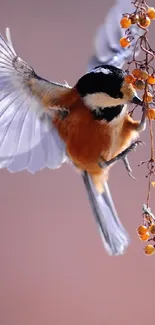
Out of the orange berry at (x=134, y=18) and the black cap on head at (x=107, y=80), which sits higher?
the orange berry at (x=134, y=18)

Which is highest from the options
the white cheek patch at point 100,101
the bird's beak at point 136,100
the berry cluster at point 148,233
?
the white cheek patch at point 100,101

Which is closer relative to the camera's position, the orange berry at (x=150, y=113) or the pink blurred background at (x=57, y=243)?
the orange berry at (x=150, y=113)

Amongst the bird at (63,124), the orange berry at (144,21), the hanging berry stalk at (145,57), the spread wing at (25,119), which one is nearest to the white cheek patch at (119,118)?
the bird at (63,124)

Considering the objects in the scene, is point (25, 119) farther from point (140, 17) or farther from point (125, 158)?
point (140, 17)

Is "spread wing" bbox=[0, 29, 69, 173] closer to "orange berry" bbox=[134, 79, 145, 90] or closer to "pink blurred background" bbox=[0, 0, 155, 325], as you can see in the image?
"orange berry" bbox=[134, 79, 145, 90]

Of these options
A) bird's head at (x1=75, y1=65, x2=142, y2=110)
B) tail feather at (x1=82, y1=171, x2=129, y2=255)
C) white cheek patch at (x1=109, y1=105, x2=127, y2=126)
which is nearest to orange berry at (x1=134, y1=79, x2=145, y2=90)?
bird's head at (x1=75, y1=65, x2=142, y2=110)

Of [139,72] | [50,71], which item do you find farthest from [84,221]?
[139,72]

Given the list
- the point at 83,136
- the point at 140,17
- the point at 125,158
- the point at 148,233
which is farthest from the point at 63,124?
the point at 140,17

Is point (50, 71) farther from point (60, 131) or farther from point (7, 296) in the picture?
point (60, 131)

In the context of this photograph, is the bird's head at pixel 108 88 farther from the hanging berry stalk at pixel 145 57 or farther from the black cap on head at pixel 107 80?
the hanging berry stalk at pixel 145 57
